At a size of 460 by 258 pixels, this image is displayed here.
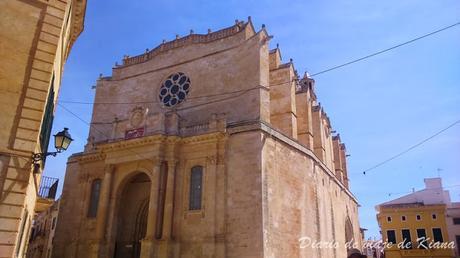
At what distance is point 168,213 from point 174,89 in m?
7.63

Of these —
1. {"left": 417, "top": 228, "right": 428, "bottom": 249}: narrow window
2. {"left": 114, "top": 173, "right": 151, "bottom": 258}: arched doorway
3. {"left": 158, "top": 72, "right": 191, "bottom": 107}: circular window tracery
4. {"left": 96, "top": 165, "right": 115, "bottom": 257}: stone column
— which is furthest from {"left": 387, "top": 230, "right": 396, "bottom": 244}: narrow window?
{"left": 96, "top": 165, "right": 115, "bottom": 257}: stone column

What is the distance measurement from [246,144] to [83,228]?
29.5ft

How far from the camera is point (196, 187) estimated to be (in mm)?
16094

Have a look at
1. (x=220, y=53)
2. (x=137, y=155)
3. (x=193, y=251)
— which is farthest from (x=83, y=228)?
(x=220, y=53)

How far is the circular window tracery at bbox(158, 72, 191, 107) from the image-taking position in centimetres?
2026

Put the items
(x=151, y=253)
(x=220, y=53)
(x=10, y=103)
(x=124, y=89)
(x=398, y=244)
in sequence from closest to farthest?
(x=10, y=103) → (x=151, y=253) → (x=220, y=53) → (x=124, y=89) → (x=398, y=244)

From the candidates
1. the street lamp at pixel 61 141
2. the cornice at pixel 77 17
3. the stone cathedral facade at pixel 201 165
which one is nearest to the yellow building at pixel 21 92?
the street lamp at pixel 61 141

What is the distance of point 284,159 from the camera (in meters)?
16.7

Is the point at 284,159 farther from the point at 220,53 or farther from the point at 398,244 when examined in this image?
the point at 398,244

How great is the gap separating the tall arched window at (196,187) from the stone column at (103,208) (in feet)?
13.0

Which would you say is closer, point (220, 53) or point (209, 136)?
point (209, 136)

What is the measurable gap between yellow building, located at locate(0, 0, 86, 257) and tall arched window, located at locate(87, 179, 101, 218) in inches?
426

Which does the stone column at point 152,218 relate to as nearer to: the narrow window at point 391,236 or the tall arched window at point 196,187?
the tall arched window at point 196,187

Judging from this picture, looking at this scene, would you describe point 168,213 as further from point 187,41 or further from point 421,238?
point 421,238
